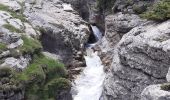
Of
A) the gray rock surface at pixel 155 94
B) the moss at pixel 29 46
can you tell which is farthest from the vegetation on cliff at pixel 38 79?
the gray rock surface at pixel 155 94

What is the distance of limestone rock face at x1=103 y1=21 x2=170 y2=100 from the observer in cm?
2989

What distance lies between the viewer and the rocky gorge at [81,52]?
31094 millimetres

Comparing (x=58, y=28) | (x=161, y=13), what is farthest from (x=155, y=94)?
(x=58, y=28)

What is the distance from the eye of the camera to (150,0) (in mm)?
49844

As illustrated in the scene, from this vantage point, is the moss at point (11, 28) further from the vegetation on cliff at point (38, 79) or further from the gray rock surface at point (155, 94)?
the gray rock surface at point (155, 94)

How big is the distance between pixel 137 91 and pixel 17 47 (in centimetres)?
1558

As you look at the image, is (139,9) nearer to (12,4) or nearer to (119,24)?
(119,24)

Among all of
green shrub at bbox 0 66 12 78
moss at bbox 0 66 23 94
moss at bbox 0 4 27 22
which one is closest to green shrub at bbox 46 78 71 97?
moss at bbox 0 66 23 94

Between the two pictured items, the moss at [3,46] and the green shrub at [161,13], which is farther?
the moss at [3,46]

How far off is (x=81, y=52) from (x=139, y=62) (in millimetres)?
27973

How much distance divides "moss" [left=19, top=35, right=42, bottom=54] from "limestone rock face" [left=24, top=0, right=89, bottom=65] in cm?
1014

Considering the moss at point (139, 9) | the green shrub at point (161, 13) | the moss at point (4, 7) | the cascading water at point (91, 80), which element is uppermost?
the green shrub at point (161, 13)

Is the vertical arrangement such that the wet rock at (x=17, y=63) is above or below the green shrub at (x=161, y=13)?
below

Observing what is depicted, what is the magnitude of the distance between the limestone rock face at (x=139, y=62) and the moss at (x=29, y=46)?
34.1 ft
